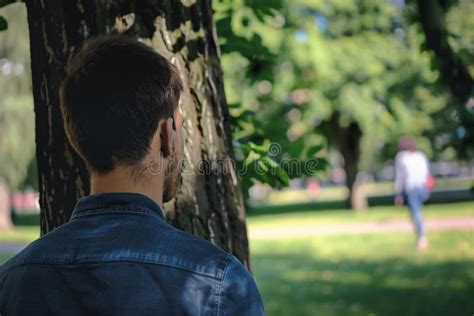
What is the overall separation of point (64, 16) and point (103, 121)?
4.44ft

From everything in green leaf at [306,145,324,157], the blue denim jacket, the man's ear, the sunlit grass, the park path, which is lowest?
the park path

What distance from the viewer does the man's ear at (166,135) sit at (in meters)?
1.54

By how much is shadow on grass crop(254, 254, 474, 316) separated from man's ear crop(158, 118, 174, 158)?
5.94 metres

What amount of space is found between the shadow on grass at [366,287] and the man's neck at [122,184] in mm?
5942

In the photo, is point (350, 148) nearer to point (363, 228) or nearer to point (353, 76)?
point (353, 76)

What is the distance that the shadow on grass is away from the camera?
7500 mm

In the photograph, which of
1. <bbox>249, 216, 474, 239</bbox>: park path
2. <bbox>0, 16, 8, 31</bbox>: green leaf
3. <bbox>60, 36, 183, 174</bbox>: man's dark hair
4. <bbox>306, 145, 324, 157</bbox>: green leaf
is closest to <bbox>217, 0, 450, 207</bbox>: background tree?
<bbox>249, 216, 474, 239</bbox>: park path

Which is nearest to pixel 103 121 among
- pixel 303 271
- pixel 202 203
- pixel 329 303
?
pixel 202 203

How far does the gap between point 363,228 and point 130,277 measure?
17.3 metres

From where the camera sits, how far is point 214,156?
2.85 meters

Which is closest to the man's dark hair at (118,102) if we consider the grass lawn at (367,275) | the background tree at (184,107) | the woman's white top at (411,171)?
the background tree at (184,107)

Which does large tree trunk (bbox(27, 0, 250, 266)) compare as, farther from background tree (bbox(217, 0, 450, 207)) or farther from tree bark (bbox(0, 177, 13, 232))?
tree bark (bbox(0, 177, 13, 232))

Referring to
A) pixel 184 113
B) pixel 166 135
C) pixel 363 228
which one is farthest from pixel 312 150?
pixel 363 228

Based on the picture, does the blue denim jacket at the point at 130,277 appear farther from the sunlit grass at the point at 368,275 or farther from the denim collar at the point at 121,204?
the sunlit grass at the point at 368,275
